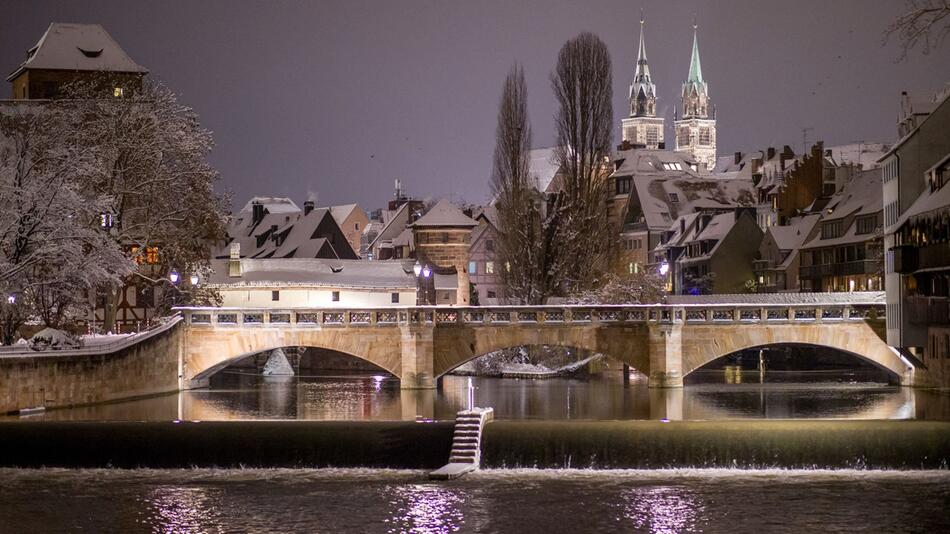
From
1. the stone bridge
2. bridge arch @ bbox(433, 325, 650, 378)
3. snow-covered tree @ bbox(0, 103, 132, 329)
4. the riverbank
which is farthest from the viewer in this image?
bridge arch @ bbox(433, 325, 650, 378)

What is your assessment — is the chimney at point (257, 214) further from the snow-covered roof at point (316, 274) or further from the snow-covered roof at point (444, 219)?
the snow-covered roof at point (316, 274)

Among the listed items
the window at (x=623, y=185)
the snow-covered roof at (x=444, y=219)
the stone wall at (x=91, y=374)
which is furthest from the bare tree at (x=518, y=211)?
the window at (x=623, y=185)

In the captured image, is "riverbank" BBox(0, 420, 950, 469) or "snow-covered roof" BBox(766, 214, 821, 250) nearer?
"riverbank" BBox(0, 420, 950, 469)

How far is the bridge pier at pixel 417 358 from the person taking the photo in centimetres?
6731

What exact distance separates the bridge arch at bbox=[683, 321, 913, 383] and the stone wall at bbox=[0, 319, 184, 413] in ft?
74.0

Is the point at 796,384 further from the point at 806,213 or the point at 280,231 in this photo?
the point at 280,231

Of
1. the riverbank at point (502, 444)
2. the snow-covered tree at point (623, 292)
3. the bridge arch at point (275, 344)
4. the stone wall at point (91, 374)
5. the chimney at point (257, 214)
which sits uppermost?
the chimney at point (257, 214)

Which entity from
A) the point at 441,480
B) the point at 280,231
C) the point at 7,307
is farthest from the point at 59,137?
the point at 280,231

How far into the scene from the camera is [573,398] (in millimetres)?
66812

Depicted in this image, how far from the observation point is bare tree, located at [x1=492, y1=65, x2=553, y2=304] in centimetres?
8725

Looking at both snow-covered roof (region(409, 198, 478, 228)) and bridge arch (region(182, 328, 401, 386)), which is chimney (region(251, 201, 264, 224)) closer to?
snow-covered roof (region(409, 198, 478, 228))

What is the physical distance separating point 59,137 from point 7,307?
9695 mm

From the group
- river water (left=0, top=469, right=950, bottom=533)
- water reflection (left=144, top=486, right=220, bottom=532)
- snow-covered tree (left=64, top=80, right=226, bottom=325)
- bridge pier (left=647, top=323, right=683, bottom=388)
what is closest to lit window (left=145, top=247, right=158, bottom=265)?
snow-covered tree (left=64, top=80, right=226, bottom=325)

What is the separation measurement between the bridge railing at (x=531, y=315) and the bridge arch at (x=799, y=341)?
1.28 ft
